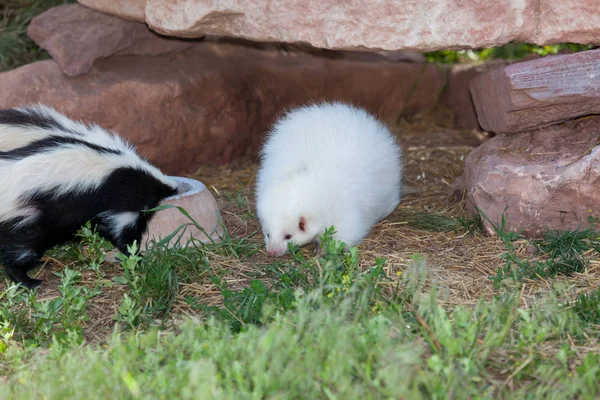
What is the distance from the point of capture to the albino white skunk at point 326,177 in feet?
15.8

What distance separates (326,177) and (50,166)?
1691mm

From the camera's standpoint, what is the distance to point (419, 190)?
6.44 meters

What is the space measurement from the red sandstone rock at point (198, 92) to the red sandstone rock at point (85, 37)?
10 centimetres

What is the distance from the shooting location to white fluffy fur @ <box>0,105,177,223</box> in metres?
4.29

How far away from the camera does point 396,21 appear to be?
16.8 feet

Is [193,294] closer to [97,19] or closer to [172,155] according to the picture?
[172,155]

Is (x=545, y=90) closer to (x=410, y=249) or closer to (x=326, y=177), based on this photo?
(x=410, y=249)

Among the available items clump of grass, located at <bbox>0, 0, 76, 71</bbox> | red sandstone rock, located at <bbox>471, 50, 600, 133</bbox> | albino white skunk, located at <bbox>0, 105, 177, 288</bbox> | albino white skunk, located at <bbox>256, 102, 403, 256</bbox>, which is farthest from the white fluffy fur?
clump of grass, located at <bbox>0, 0, 76, 71</bbox>

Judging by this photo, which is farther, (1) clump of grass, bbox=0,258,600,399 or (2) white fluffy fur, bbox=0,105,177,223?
(2) white fluffy fur, bbox=0,105,177,223

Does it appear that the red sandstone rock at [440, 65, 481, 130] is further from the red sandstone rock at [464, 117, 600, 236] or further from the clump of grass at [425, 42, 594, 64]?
the red sandstone rock at [464, 117, 600, 236]

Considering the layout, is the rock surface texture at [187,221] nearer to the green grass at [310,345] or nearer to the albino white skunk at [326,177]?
the albino white skunk at [326,177]

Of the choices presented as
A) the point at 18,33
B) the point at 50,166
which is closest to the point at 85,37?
the point at 18,33

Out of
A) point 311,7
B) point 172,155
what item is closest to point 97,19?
point 172,155

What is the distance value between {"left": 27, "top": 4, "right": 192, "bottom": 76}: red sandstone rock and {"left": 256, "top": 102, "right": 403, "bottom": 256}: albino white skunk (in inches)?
68.9
